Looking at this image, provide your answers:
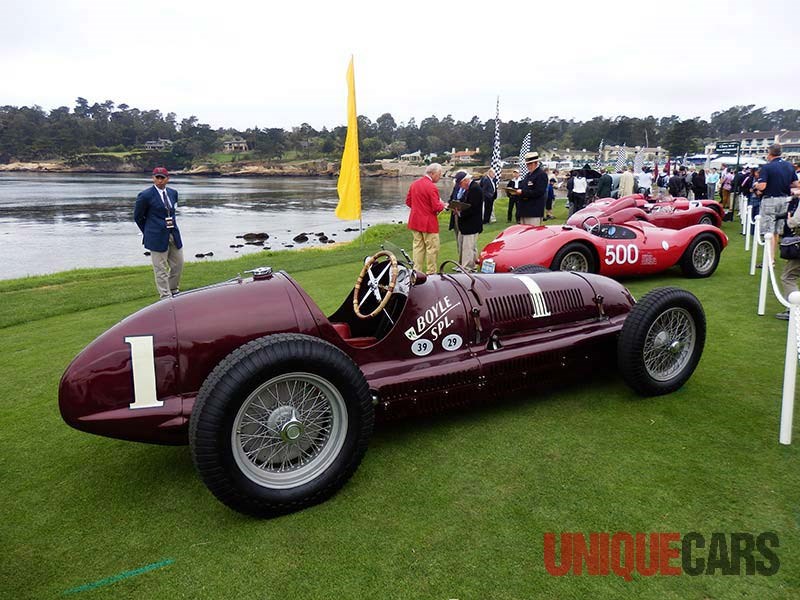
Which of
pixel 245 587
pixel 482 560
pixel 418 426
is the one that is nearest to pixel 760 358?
pixel 418 426

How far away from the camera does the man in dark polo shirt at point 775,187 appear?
944 cm

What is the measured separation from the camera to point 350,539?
8.71 ft

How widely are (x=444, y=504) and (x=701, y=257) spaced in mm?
7555

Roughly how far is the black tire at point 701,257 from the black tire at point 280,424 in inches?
287

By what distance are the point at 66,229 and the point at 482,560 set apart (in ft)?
106

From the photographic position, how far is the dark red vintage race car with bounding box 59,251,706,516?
273cm

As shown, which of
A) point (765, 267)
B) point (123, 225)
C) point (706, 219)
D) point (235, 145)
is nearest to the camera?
point (765, 267)

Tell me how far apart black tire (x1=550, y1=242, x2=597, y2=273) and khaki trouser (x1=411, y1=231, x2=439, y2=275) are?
6.72 ft

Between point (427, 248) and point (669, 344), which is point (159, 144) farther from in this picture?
point (669, 344)

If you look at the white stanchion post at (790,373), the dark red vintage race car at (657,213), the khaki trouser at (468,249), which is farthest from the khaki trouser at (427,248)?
the white stanchion post at (790,373)

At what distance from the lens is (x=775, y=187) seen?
376 inches

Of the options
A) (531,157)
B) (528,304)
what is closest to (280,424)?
(528,304)

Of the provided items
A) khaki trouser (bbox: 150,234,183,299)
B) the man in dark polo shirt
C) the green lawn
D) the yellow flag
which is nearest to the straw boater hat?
the yellow flag

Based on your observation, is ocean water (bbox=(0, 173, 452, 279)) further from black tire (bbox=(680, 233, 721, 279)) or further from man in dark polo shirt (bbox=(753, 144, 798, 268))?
man in dark polo shirt (bbox=(753, 144, 798, 268))
